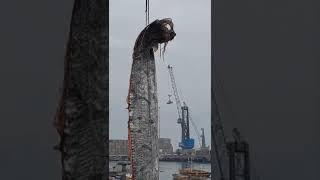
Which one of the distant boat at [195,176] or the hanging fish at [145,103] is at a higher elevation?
the hanging fish at [145,103]

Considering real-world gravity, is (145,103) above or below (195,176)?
above

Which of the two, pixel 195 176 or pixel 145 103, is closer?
pixel 145 103

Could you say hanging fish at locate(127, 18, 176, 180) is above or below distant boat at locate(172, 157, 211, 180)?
above

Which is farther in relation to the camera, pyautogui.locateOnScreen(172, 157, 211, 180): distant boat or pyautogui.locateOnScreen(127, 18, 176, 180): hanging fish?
pyautogui.locateOnScreen(172, 157, 211, 180): distant boat

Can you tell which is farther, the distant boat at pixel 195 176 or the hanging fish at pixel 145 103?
the distant boat at pixel 195 176
